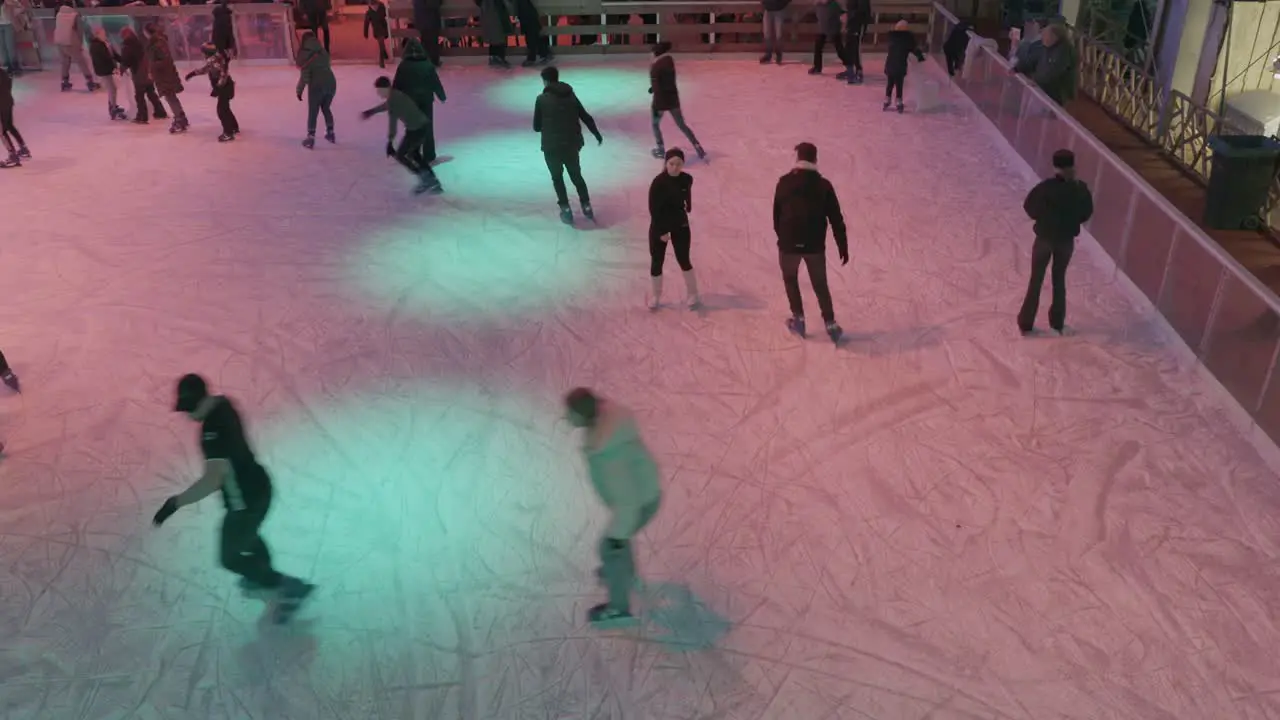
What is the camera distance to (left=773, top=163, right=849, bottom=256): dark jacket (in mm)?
7355

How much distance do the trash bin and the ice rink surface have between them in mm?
1964

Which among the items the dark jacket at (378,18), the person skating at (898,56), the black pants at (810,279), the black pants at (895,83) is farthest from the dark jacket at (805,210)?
the dark jacket at (378,18)

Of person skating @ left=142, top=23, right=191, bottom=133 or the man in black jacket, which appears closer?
the man in black jacket

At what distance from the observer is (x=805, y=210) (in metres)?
7.42

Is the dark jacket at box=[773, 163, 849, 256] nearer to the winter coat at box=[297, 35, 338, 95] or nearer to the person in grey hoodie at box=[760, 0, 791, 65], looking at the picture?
the winter coat at box=[297, 35, 338, 95]

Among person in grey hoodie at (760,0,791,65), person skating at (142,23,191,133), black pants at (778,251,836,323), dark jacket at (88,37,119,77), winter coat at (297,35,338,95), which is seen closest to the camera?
black pants at (778,251,836,323)

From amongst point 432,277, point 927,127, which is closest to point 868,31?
point 927,127

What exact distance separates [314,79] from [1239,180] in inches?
411

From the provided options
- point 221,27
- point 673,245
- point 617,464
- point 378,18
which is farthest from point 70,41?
point 617,464

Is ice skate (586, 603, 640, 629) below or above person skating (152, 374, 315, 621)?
below

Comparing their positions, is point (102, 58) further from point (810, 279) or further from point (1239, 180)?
point (1239, 180)

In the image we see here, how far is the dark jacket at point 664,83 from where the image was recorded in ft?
37.2

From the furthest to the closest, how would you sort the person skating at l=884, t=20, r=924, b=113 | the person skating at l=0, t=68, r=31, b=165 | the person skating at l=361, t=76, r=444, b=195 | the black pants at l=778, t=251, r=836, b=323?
the person skating at l=884, t=20, r=924, b=113, the person skating at l=0, t=68, r=31, b=165, the person skating at l=361, t=76, r=444, b=195, the black pants at l=778, t=251, r=836, b=323

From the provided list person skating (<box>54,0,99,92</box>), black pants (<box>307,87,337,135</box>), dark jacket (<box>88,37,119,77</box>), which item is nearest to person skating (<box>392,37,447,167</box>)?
Answer: black pants (<box>307,87,337,135</box>)
